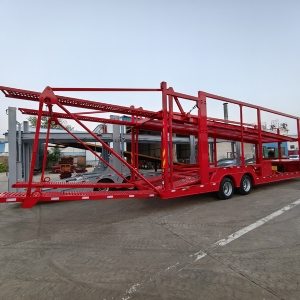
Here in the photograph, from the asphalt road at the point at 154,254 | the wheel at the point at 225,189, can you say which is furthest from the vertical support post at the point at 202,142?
the asphalt road at the point at 154,254

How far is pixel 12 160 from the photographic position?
753cm

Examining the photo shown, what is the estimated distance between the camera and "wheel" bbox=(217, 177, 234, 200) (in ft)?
23.7

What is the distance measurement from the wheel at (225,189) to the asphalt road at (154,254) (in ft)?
3.21

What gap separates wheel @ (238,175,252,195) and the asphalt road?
1510 mm

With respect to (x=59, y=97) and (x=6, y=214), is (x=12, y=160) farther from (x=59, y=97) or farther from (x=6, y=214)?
(x=59, y=97)

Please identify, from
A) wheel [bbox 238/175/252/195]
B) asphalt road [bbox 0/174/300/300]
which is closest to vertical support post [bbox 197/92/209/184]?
asphalt road [bbox 0/174/300/300]

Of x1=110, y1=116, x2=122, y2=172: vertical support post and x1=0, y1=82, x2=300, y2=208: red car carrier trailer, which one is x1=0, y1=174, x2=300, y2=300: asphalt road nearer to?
x1=0, y1=82, x2=300, y2=208: red car carrier trailer

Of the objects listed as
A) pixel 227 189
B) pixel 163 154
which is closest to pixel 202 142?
pixel 163 154

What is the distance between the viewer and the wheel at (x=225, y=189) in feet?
23.7

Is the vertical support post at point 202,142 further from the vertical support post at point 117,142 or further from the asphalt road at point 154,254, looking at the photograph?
the vertical support post at point 117,142

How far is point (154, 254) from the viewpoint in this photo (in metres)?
3.59

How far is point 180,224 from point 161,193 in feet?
3.26

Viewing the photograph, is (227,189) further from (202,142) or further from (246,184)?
(202,142)

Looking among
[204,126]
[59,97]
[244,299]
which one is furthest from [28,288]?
[204,126]
